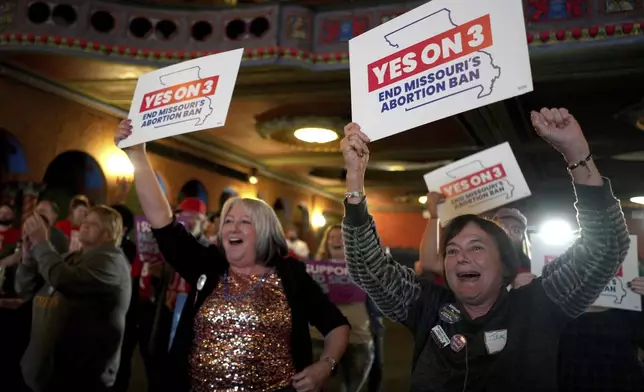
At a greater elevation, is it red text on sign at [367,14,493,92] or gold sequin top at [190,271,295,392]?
red text on sign at [367,14,493,92]

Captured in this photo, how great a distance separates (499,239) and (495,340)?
0.35 metres

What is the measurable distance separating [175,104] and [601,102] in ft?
21.6

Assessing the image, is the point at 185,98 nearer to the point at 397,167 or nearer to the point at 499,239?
the point at 499,239

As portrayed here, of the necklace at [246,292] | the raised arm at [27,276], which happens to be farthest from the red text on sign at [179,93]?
the raised arm at [27,276]

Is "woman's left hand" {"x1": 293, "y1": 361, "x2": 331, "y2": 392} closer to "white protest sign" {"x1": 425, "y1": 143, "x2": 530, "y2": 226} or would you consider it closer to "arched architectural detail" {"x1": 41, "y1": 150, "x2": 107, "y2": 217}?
"white protest sign" {"x1": 425, "y1": 143, "x2": 530, "y2": 226}

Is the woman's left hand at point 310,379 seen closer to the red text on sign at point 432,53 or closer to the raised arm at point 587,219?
the raised arm at point 587,219

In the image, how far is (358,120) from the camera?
5.81 feet

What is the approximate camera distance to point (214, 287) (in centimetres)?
202

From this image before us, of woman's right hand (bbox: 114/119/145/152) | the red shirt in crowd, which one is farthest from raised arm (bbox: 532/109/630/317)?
the red shirt in crowd

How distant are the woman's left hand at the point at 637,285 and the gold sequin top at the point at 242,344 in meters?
1.49

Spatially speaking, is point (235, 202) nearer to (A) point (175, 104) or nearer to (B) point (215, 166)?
(A) point (175, 104)

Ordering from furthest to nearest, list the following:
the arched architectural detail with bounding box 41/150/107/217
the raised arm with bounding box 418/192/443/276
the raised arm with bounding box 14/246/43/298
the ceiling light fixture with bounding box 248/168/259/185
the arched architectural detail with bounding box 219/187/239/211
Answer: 1. the ceiling light fixture with bounding box 248/168/259/185
2. the arched architectural detail with bounding box 219/187/239/211
3. the arched architectural detail with bounding box 41/150/107/217
4. the raised arm with bounding box 14/246/43/298
5. the raised arm with bounding box 418/192/443/276

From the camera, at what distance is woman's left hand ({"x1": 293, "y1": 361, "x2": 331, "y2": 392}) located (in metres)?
1.88

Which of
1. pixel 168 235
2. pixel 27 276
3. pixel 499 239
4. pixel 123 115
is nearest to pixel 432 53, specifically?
pixel 499 239
